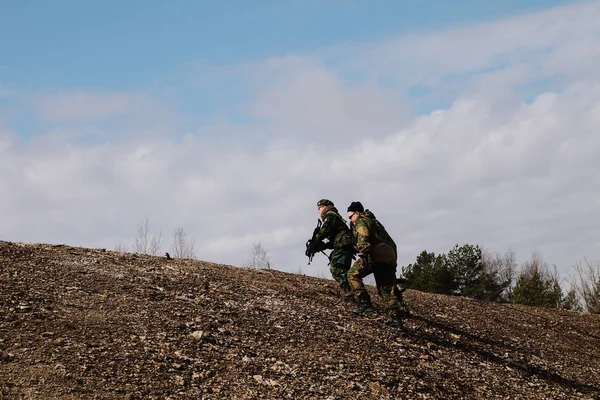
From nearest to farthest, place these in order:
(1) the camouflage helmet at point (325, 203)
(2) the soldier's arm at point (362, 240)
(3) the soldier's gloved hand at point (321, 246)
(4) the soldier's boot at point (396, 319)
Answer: (2) the soldier's arm at point (362, 240) < (4) the soldier's boot at point (396, 319) < (3) the soldier's gloved hand at point (321, 246) < (1) the camouflage helmet at point (325, 203)

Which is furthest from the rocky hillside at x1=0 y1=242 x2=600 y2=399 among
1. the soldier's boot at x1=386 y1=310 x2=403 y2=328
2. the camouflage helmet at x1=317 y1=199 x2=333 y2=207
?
the camouflage helmet at x1=317 y1=199 x2=333 y2=207

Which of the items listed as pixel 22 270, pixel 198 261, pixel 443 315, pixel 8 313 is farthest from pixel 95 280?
pixel 443 315

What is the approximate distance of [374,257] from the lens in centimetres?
1123

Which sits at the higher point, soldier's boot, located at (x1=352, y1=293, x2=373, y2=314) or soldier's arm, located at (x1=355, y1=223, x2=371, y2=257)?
soldier's arm, located at (x1=355, y1=223, x2=371, y2=257)

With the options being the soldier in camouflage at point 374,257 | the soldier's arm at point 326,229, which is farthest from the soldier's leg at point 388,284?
the soldier's arm at point 326,229

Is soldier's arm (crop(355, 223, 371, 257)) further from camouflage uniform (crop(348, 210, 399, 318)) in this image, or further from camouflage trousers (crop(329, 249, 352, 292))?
camouflage trousers (crop(329, 249, 352, 292))

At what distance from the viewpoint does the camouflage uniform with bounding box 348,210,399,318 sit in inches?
441

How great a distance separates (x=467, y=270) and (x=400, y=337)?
14.4m

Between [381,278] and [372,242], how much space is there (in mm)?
670

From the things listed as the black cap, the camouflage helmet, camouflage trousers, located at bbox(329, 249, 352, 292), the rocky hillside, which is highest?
the camouflage helmet

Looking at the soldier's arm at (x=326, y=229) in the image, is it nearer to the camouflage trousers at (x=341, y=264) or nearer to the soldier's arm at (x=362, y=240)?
the camouflage trousers at (x=341, y=264)

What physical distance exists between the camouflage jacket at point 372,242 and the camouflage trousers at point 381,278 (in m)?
0.14

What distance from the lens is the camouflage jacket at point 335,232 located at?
12070 mm

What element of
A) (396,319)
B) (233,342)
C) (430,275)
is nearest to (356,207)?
(396,319)
